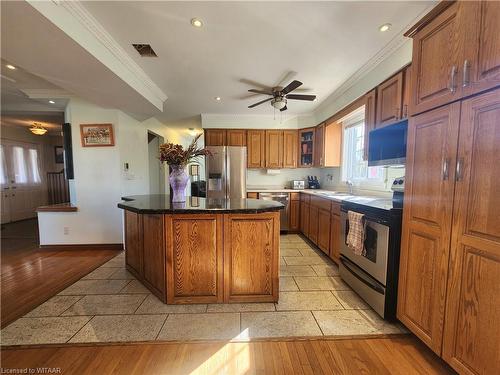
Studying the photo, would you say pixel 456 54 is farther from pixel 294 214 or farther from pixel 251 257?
pixel 294 214

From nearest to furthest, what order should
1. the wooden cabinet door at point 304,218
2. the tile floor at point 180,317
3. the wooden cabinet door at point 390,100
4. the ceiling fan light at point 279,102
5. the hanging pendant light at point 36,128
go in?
the tile floor at point 180,317 → the wooden cabinet door at point 390,100 → the ceiling fan light at point 279,102 → the wooden cabinet door at point 304,218 → the hanging pendant light at point 36,128

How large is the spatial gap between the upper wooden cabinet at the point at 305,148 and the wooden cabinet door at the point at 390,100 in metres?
2.28

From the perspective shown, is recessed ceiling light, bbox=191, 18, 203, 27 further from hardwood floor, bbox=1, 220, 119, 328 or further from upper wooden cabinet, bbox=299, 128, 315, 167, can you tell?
upper wooden cabinet, bbox=299, 128, 315, 167

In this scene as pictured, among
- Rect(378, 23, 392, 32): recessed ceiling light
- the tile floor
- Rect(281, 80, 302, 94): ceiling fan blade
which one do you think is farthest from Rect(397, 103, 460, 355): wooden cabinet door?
Rect(281, 80, 302, 94): ceiling fan blade

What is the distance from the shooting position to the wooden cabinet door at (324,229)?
3.05m

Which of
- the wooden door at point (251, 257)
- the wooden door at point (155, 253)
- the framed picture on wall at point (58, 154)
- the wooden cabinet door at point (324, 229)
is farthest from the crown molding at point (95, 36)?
the framed picture on wall at point (58, 154)

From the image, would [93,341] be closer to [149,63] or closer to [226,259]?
[226,259]

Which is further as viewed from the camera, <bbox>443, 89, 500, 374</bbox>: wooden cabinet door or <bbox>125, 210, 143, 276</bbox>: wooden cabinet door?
<bbox>125, 210, 143, 276</bbox>: wooden cabinet door

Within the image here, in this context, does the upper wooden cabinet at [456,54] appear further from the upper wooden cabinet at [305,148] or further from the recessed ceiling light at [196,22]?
the upper wooden cabinet at [305,148]

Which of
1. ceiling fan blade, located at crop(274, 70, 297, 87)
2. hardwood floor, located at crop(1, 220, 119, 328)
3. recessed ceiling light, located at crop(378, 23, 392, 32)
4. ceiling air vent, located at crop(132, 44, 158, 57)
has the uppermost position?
recessed ceiling light, located at crop(378, 23, 392, 32)

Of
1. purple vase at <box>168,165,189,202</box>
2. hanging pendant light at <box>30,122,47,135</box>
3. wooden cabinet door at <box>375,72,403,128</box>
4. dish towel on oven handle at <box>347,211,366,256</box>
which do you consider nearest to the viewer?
dish towel on oven handle at <box>347,211,366,256</box>

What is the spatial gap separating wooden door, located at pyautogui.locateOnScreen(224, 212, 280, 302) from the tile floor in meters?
0.11

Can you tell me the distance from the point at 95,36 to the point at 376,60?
2.84m

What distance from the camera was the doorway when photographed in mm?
5682
